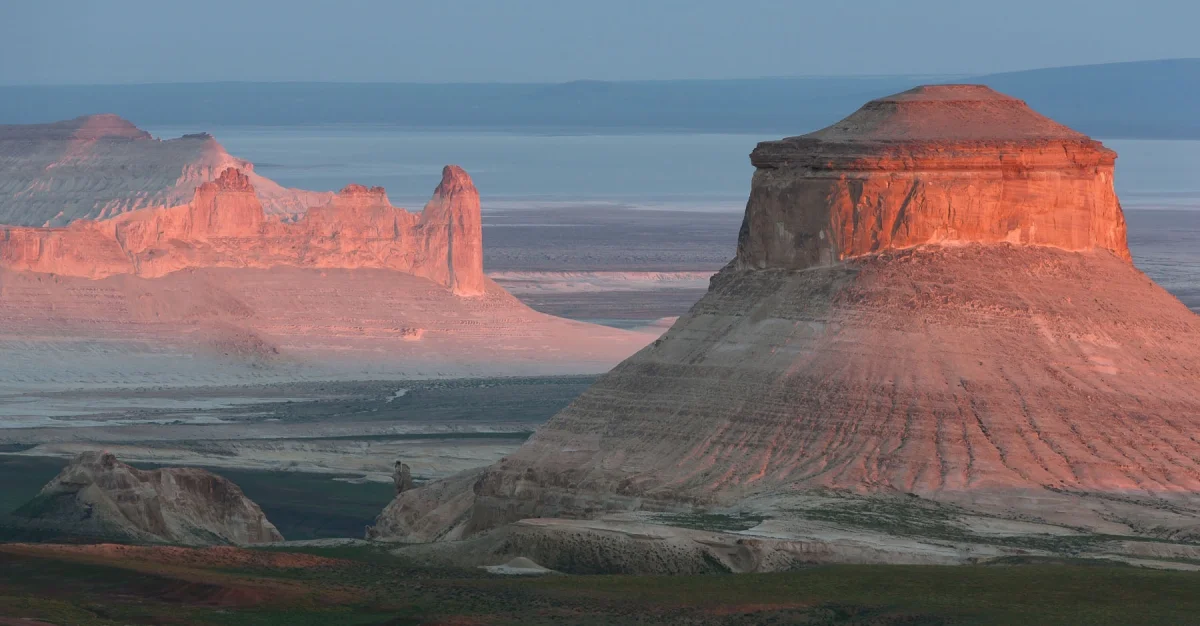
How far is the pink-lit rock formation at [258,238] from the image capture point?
10212cm

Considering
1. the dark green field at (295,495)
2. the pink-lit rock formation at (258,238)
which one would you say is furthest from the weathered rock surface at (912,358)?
the pink-lit rock formation at (258,238)

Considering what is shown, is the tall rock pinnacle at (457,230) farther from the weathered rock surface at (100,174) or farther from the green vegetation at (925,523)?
the green vegetation at (925,523)

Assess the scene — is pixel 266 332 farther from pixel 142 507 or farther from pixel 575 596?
pixel 575 596

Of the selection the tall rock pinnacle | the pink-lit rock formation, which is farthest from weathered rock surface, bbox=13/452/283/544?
the tall rock pinnacle

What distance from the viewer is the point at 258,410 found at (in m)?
90.9

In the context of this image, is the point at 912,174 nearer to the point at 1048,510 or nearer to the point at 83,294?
the point at 1048,510

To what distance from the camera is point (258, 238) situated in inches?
4247

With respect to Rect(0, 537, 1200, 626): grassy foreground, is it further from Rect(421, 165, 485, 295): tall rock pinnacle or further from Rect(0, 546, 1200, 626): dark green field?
Rect(421, 165, 485, 295): tall rock pinnacle

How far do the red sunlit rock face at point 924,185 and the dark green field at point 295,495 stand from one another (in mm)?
18151

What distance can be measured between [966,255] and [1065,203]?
89.3 inches

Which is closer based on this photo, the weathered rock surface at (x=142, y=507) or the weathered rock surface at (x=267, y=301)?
the weathered rock surface at (x=142, y=507)

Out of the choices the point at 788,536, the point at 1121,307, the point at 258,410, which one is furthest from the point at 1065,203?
the point at 258,410

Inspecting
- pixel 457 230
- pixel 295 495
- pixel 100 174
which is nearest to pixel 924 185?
pixel 295 495

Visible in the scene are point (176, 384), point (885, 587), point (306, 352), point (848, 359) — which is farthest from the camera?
point (306, 352)
